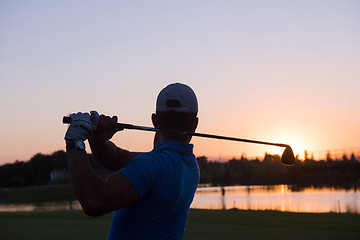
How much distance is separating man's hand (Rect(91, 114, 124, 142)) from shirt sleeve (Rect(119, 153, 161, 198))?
0.51 meters

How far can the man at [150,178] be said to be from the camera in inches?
78.5

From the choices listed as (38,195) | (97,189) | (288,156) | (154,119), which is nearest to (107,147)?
(154,119)

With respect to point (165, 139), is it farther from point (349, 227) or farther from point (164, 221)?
point (349, 227)

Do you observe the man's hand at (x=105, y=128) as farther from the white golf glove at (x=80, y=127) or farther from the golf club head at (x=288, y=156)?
the golf club head at (x=288, y=156)

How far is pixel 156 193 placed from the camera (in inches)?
85.7

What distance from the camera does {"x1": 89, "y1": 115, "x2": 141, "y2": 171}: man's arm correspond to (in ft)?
8.72

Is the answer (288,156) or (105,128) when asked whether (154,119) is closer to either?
(105,128)

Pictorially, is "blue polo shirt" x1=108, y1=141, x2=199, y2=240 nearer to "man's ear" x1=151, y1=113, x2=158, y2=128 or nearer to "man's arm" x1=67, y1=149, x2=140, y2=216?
"man's arm" x1=67, y1=149, x2=140, y2=216

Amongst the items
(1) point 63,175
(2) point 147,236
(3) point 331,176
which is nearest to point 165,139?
Answer: (2) point 147,236

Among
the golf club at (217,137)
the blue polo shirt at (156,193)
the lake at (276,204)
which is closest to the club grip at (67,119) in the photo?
the golf club at (217,137)

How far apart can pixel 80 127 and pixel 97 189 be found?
371 mm

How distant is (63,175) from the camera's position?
326 feet

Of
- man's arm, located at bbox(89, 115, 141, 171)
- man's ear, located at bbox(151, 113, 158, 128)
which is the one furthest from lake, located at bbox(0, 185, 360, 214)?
man's ear, located at bbox(151, 113, 158, 128)

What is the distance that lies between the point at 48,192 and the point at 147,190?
245 feet
